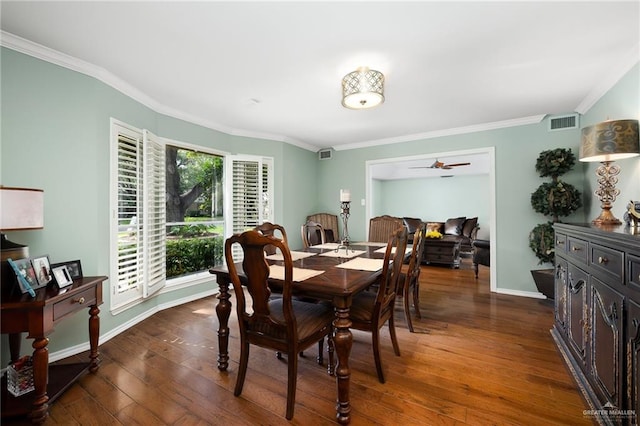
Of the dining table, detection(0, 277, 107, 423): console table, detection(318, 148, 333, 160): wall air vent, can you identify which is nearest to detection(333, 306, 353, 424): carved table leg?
the dining table

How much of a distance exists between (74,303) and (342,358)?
175 cm

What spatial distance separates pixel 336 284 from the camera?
1.62 metres

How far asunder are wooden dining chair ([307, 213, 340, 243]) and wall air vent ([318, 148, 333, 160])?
1118 millimetres

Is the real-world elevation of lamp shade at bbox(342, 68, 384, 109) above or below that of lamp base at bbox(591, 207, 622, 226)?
above

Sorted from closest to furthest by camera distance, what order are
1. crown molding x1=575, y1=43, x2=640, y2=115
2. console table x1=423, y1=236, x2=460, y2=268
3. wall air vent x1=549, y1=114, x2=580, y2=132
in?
1. crown molding x1=575, y1=43, x2=640, y2=115
2. wall air vent x1=549, y1=114, x2=580, y2=132
3. console table x1=423, y1=236, x2=460, y2=268

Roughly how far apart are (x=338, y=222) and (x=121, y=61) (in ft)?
12.6

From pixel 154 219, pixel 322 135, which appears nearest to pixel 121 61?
pixel 154 219

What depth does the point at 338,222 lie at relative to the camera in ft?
17.3

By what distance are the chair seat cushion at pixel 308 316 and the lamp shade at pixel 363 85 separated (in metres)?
1.70

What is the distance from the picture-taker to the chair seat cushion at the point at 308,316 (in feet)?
5.43

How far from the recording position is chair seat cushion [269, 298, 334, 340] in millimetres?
1655

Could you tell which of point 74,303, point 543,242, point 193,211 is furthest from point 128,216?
point 543,242

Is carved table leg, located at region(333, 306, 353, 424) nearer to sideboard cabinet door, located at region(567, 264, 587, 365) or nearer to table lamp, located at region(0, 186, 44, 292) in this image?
sideboard cabinet door, located at region(567, 264, 587, 365)

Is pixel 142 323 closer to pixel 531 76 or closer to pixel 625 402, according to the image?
pixel 625 402
